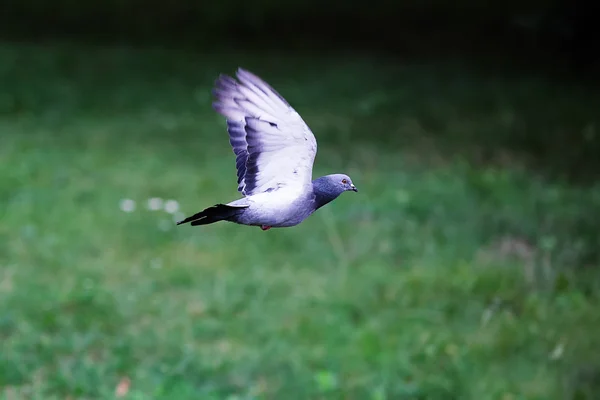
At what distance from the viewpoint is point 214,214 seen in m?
1.07

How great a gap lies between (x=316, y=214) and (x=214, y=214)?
25.2ft

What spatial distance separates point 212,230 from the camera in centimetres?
A: 914

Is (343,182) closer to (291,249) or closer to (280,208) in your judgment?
(280,208)

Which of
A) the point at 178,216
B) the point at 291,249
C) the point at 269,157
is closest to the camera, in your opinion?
the point at 269,157

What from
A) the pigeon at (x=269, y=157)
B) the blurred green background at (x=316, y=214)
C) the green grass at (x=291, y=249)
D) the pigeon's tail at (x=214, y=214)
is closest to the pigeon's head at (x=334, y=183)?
the pigeon at (x=269, y=157)

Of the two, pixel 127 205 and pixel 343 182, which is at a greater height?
pixel 343 182

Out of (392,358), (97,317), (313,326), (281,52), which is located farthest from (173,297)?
(281,52)

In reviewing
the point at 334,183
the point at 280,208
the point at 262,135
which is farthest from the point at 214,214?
the point at 262,135

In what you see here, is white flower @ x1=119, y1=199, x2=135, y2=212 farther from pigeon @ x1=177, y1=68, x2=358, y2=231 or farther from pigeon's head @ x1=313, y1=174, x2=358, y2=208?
pigeon's head @ x1=313, y1=174, x2=358, y2=208

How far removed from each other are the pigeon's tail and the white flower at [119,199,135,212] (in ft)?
25.7

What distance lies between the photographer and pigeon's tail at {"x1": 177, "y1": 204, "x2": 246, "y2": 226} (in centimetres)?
104

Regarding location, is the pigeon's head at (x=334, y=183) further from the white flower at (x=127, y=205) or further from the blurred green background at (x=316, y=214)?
the white flower at (x=127, y=205)

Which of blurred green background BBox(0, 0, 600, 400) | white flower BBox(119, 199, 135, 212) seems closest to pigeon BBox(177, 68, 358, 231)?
blurred green background BBox(0, 0, 600, 400)

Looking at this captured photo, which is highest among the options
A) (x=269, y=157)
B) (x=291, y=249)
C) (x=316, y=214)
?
(x=269, y=157)
